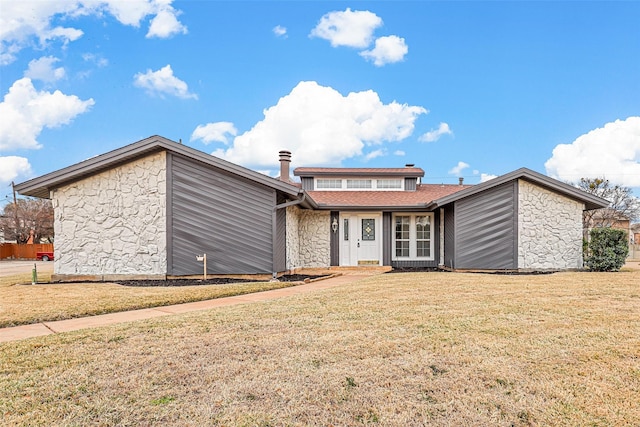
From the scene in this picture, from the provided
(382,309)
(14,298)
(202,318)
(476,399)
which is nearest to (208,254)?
(14,298)

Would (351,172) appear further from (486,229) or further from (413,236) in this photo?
(486,229)

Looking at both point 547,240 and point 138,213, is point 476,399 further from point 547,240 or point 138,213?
point 547,240

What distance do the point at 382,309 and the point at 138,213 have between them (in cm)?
796

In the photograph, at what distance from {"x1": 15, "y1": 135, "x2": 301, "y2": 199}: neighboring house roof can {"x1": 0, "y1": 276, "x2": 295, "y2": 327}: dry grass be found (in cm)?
288

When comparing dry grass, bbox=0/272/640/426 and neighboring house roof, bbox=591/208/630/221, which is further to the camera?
neighboring house roof, bbox=591/208/630/221

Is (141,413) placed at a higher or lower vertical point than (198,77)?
lower

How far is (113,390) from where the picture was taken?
3.37m

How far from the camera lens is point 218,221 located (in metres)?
11.7

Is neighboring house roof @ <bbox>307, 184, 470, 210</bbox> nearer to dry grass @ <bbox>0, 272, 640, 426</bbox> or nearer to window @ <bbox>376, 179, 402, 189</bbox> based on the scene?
window @ <bbox>376, 179, 402, 189</bbox>

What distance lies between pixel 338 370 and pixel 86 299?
598 cm

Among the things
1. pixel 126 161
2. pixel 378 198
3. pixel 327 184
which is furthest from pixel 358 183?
pixel 126 161

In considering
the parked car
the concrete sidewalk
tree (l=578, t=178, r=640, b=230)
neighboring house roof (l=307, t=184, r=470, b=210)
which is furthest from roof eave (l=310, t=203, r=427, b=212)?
the parked car

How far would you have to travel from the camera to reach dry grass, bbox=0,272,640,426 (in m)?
2.98

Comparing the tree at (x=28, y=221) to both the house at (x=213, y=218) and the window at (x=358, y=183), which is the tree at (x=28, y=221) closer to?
the house at (x=213, y=218)
